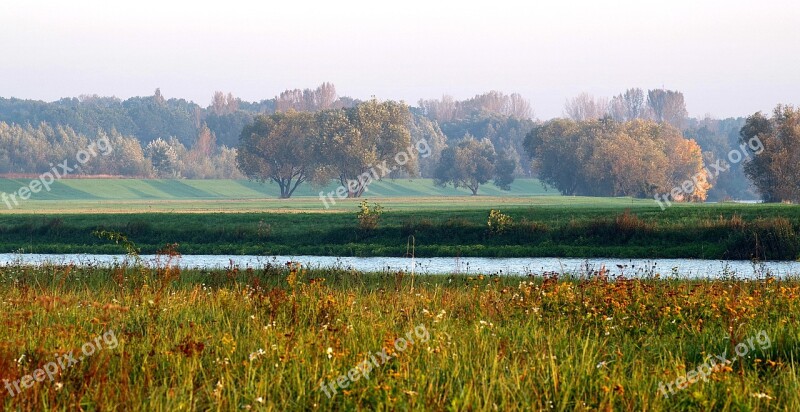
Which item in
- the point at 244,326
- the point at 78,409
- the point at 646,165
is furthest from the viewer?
the point at 646,165

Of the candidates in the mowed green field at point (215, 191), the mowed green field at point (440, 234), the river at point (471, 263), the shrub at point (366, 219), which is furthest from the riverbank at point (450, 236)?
the mowed green field at point (215, 191)

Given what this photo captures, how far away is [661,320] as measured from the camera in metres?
13.0

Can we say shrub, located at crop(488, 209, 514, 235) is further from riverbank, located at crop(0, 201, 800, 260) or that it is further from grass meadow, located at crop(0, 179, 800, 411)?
grass meadow, located at crop(0, 179, 800, 411)

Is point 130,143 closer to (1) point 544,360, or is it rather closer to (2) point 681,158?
(2) point 681,158

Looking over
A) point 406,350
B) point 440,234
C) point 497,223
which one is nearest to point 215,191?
point 440,234

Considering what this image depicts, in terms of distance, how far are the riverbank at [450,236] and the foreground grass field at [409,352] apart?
69.0 feet

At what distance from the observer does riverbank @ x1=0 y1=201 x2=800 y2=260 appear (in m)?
37.1

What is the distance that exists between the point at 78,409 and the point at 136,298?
6207mm

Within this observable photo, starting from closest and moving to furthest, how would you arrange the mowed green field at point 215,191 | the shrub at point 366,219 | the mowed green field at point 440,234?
the mowed green field at point 440,234 < the shrub at point 366,219 < the mowed green field at point 215,191

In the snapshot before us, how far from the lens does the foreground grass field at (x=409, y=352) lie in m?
8.69

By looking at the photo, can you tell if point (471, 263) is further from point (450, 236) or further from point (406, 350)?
point (406, 350)

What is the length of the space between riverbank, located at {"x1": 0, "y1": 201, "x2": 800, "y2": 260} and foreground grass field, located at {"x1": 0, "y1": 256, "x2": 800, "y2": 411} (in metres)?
21.0

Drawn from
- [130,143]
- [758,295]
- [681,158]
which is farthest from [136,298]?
[130,143]

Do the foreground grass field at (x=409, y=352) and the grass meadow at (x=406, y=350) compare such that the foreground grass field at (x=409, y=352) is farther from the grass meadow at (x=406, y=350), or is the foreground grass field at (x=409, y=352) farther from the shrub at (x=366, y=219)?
the shrub at (x=366, y=219)
